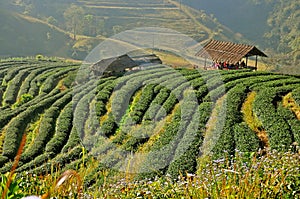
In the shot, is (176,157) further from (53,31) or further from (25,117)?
(53,31)

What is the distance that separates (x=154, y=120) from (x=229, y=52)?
14.0 metres

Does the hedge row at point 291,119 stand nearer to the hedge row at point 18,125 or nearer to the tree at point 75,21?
the hedge row at point 18,125

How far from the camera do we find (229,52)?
114ft

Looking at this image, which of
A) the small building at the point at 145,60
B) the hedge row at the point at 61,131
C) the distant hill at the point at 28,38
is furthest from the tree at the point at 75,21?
the hedge row at the point at 61,131

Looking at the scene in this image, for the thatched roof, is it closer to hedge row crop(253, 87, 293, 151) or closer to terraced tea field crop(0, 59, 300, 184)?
terraced tea field crop(0, 59, 300, 184)

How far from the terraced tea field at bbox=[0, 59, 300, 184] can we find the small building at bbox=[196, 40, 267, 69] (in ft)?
11.4

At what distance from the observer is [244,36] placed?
155375 millimetres

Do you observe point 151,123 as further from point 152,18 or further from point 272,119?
point 152,18

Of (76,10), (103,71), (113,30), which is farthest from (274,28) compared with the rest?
(103,71)

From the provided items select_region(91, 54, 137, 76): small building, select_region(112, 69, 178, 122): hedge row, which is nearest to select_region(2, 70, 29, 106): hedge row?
select_region(91, 54, 137, 76): small building

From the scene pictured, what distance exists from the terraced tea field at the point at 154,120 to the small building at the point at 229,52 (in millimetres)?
3488

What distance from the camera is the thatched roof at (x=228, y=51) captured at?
3325 centimetres

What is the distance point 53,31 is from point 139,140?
9686 centimetres

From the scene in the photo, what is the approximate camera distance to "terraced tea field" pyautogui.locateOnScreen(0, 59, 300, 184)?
17.8 metres
